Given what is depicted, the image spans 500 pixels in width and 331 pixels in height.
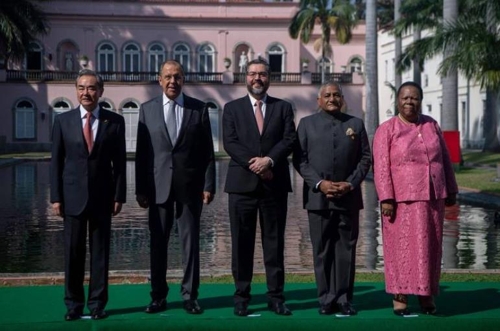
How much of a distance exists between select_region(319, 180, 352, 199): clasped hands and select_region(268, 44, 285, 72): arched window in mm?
53998

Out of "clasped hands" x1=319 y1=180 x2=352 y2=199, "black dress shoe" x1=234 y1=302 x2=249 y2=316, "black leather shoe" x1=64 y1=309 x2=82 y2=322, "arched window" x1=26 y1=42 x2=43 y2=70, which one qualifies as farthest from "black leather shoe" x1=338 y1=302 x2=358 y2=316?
"arched window" x1=26 y1=42 x2=43 y2=70

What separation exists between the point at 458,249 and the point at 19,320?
790cm

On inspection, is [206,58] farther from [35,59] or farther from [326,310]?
[326,310]

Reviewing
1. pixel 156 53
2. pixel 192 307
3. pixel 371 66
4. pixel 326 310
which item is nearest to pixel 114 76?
pixel 156 53

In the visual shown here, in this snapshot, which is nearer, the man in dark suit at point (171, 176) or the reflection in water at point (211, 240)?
the man in dark suit at point (171, 176)

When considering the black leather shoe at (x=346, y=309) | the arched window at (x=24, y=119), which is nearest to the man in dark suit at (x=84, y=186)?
the black leather shoe at (x=346, y=309)

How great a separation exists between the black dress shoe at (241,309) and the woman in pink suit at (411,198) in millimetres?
1234

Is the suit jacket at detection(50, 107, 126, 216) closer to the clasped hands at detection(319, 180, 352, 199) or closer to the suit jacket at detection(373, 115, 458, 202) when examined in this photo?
the clasped hands at detection(319, 180, 352, 199)

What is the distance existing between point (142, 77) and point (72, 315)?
49707 mm

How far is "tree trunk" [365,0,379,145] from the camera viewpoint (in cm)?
3866

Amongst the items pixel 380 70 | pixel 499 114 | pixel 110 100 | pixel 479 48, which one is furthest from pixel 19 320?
pixel 380 70

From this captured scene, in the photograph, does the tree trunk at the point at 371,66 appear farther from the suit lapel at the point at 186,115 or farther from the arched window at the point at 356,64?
the suit lapel at the point at 186,115

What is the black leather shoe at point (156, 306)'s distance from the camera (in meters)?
8.25

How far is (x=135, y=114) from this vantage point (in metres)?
57.1
